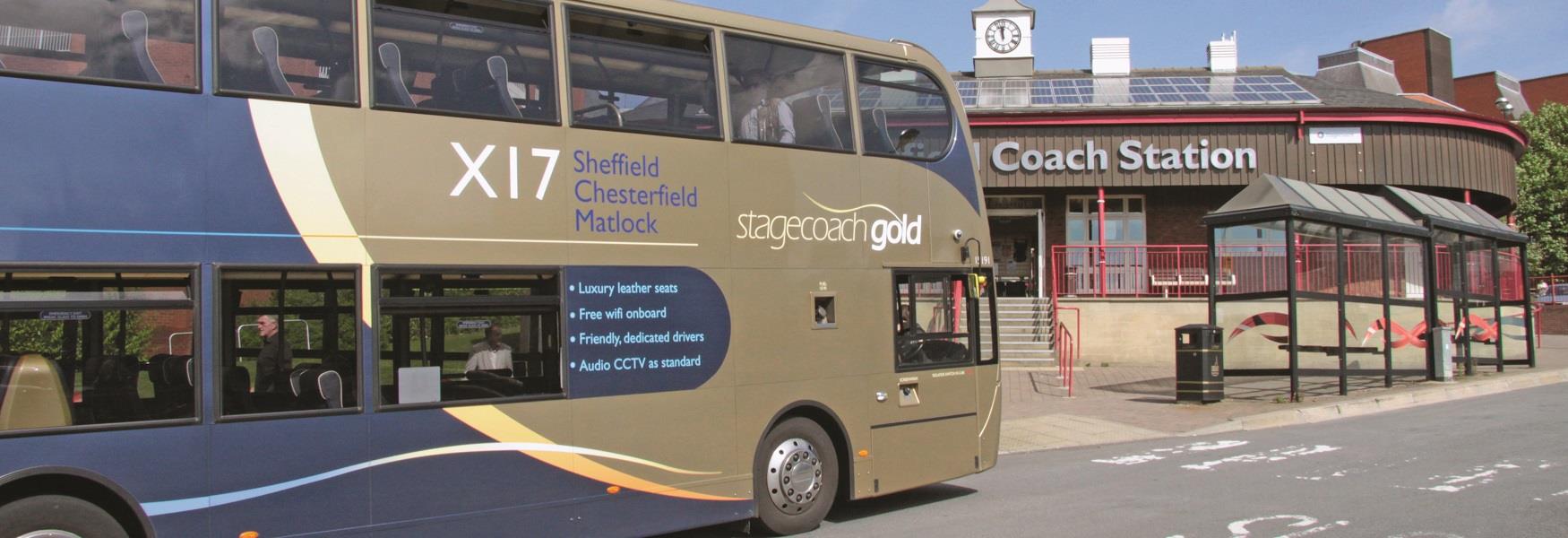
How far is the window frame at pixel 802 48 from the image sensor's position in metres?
7.85

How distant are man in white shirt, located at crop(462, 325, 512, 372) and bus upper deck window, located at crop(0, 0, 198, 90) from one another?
212cm

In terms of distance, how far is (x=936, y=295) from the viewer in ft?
30.4

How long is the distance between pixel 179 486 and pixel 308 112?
210cm

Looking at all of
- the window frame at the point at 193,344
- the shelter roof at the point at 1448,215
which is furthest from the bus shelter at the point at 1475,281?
the window frame at the point at 193,344

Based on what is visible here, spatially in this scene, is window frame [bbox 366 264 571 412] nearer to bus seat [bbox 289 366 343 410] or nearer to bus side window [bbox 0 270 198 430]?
bus seat [bbox 289 366 343 410]

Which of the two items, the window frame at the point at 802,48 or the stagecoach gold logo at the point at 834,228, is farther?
the stagecoach gold logo at the point at 834,228

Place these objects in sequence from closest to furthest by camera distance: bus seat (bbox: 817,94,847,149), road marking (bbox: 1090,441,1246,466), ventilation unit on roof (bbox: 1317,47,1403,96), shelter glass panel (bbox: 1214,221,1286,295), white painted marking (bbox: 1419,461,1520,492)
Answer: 1. bus seat (bbox: 817,94,847,149)
2. white painted marking (bbox: 1419,461,1520,492)
3. road marking (bbox: 1090,441,1246,466)
4. shelter glass panel (bbox: 1214,221,1286,295)
5. ventilation unit on roof (bbox: 1317,47,1403,96)

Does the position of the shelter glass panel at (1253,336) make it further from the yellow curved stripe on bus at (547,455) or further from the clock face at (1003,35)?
the clock face at (1003,35)

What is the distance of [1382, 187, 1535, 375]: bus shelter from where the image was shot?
763 inches

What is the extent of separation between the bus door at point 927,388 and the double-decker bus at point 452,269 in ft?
0.13

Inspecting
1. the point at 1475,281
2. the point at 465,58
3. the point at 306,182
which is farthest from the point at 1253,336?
the point at 306,182

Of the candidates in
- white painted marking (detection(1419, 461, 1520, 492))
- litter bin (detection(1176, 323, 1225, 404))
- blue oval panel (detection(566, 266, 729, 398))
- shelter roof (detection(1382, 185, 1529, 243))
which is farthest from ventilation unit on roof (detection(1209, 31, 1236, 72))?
blue oval panel (detection(566, 266, 729, 398))

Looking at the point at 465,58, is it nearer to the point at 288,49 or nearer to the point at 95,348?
the point at 288,49

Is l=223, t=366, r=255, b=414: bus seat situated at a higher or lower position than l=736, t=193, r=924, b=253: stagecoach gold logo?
lower
